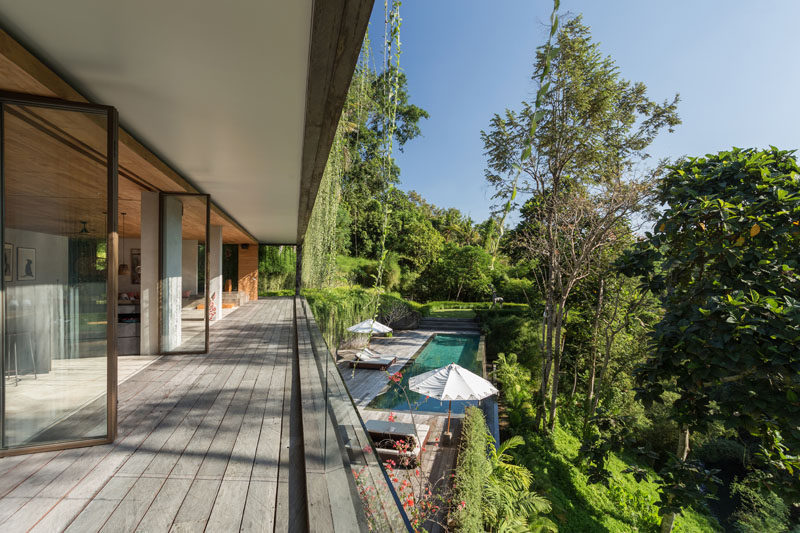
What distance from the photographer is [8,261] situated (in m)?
2.22

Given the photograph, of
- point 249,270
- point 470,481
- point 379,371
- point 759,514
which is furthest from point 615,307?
point 249,270

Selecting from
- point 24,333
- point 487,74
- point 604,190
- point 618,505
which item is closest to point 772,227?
point 487,74

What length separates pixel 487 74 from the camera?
2.74 m

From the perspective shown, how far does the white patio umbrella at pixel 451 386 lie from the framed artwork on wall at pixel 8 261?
5.33 m

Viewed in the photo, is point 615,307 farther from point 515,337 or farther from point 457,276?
point 457,276

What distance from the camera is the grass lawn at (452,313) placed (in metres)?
18.5

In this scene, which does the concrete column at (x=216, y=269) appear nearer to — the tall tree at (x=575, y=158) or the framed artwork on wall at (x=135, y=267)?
the framed artwork on wall at (x=135, y=267)

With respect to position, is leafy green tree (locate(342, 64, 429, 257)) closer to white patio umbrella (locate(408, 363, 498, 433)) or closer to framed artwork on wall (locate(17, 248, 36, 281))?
framed artwork on wall (locate(17, 248, 36, 281))

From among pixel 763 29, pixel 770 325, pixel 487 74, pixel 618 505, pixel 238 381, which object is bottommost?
pixel 618 505

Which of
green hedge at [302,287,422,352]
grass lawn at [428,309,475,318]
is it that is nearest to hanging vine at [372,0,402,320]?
green hedge at [302,287,422,352]

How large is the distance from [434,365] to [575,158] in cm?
729

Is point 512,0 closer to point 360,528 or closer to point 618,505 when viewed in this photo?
point 360,528

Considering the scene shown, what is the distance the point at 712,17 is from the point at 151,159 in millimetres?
6855

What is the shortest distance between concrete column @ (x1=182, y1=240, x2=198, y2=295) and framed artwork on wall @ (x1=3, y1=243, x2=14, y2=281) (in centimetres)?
1106
